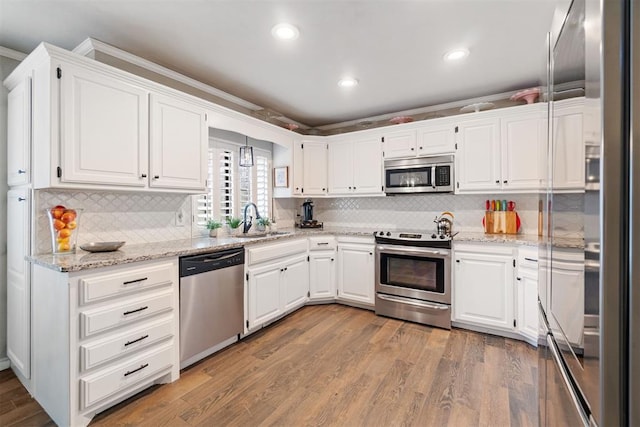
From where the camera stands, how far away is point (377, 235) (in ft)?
11.2

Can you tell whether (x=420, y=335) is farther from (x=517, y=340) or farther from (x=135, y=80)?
(x=135, y=80)

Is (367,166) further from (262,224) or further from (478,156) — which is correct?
(262,224)

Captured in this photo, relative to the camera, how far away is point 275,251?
10.0 ft

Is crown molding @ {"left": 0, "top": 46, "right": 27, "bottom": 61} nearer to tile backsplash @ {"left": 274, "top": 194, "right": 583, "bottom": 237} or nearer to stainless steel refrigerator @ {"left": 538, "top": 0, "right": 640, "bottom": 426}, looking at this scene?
tile backsplash @ {"left": 274, "top": 194, "right": 583, "bottom": 237}

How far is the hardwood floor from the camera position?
1755 millimetres

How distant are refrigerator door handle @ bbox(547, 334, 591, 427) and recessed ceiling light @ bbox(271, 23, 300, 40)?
2.29 m

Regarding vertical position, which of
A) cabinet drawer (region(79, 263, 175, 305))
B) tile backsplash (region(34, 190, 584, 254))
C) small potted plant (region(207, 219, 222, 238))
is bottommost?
cabinet drawer (region(79, 263, 175, 305))

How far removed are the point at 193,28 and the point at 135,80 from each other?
0.58 metres

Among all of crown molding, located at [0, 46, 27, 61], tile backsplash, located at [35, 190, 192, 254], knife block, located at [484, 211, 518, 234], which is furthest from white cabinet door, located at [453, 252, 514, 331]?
crown molding, located at [0, 46, 27, 61]

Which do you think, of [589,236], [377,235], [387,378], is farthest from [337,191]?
[589,236]

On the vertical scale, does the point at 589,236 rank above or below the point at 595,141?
below

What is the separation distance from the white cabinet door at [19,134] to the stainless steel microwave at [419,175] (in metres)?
3.31

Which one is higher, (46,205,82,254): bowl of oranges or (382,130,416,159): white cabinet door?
(382,130,416,159): white cabinet door

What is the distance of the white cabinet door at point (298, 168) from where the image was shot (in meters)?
3.96
